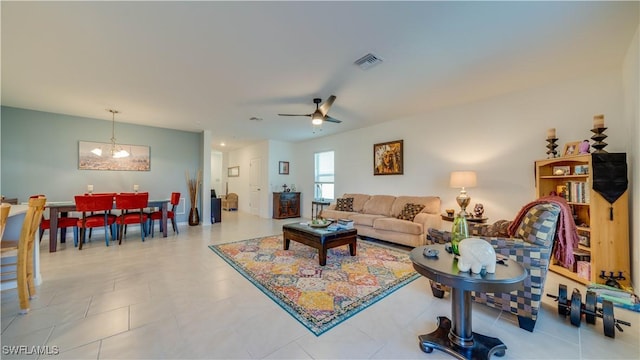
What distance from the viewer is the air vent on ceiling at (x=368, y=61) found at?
2648 mm

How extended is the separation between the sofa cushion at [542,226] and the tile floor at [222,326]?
2.28 feet

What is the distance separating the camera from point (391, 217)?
4785mm

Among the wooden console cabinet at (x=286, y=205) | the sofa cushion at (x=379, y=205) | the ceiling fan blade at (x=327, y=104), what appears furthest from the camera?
the wooden console cabinet at (x=286, y=205)

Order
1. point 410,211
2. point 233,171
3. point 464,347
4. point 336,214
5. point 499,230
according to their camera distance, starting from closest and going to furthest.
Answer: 1. point 464,347
2. point 499,230
3. point 410,211
4. point 336,214
5. point 233,171

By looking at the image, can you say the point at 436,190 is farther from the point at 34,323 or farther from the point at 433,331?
the point at 34,323

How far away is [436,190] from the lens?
4660mm

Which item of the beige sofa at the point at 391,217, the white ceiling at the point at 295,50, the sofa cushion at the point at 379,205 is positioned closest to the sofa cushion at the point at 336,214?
the beige sofa at the point at 391,217

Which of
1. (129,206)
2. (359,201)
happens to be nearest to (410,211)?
(359,201)

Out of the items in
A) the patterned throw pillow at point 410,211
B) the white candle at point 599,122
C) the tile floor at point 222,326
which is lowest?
the tile floor at point 222,326

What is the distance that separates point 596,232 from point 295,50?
12.3 feet

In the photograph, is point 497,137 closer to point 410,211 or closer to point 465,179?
point 465,179

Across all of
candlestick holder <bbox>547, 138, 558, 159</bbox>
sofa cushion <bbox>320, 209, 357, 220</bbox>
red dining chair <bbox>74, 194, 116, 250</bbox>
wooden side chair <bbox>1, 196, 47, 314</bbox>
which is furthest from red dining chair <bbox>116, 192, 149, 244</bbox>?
candlestick holder <bbox>547, 138, 558, 159</bbox>

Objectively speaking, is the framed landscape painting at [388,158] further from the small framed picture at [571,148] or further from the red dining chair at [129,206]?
the red dining chair at [129,206]

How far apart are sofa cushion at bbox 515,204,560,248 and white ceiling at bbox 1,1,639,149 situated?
159 centimetres
